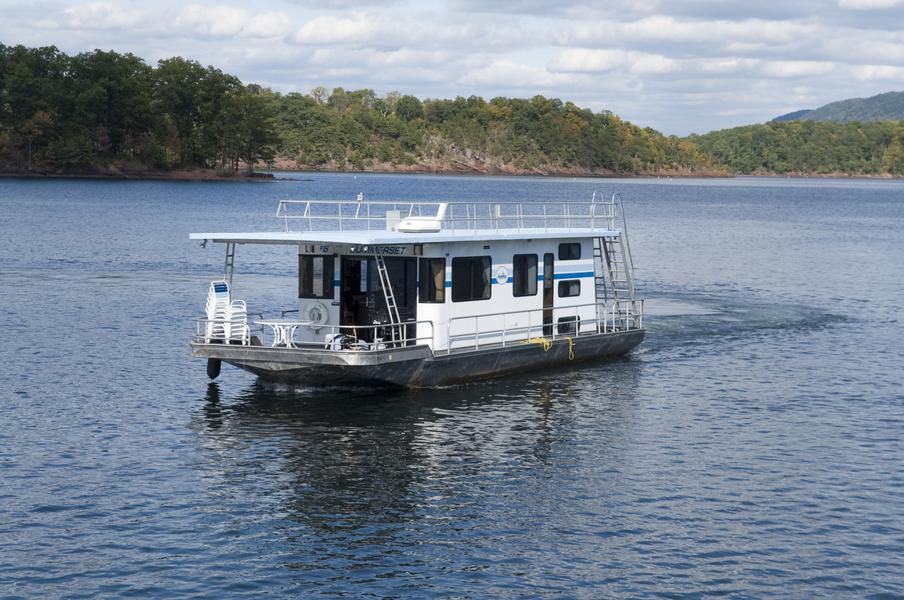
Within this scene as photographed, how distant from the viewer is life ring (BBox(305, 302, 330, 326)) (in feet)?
105

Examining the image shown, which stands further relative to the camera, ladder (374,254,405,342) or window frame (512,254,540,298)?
window frame (512,254,540,298)

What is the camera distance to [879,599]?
1845cm

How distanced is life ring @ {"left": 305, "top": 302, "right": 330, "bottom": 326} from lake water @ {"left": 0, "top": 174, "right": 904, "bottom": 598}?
2.17 metres

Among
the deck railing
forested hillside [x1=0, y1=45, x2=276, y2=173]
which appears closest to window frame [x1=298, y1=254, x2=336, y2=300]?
the deck railing

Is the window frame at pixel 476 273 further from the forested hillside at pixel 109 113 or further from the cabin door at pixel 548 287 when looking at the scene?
the forested hillside at pixel 109 113

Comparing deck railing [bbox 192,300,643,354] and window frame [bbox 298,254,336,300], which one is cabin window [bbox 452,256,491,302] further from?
window frame [bbox 298,254,336,300]

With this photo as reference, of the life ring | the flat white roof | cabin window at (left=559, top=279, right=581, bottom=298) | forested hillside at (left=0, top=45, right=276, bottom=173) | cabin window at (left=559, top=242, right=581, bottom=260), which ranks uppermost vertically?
forested hillside at (left=0, top=45, right=276, bottom=173)

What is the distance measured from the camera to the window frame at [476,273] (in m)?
32.6

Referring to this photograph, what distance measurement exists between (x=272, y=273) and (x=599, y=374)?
3055cm

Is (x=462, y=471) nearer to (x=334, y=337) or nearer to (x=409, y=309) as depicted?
(x=334, y=337)

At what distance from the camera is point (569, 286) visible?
3681 cm

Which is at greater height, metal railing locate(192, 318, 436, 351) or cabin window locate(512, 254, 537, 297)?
cabin window locate(512, 254, 537, 297)

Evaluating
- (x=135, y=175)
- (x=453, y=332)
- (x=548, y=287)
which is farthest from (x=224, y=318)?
(x=135, y=175)

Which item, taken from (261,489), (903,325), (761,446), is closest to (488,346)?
(761,446)
